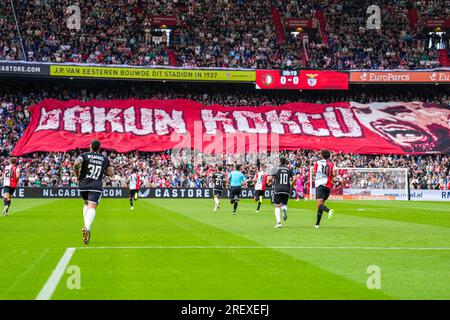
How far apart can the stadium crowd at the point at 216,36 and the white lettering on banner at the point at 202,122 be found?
511 cm

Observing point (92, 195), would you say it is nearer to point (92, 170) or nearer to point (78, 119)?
point (92, 170)

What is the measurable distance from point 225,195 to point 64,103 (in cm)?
1943

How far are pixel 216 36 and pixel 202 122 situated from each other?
11.1 metres

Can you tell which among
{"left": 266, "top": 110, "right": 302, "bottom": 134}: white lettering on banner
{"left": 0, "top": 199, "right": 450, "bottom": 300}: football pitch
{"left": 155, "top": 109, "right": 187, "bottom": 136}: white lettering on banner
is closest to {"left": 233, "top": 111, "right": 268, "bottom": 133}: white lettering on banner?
{"left": 266, "top": 110, "right": 302, "bottom": 134}: white lettering on banner

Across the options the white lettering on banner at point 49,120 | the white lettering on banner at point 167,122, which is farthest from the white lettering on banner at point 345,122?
the white lettering on banner at point 49,120

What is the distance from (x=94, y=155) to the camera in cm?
1638

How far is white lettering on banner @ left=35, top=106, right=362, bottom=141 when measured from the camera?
63.5 meters

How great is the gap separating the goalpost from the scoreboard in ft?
46.8

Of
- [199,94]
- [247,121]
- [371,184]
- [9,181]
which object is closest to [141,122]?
[199,94]

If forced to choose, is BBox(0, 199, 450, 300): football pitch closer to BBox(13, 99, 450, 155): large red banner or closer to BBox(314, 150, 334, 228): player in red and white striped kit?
BBox(314, 150, 334, 228): player in red and white striped kit

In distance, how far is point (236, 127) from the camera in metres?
64.9

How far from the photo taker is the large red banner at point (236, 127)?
61125mm
